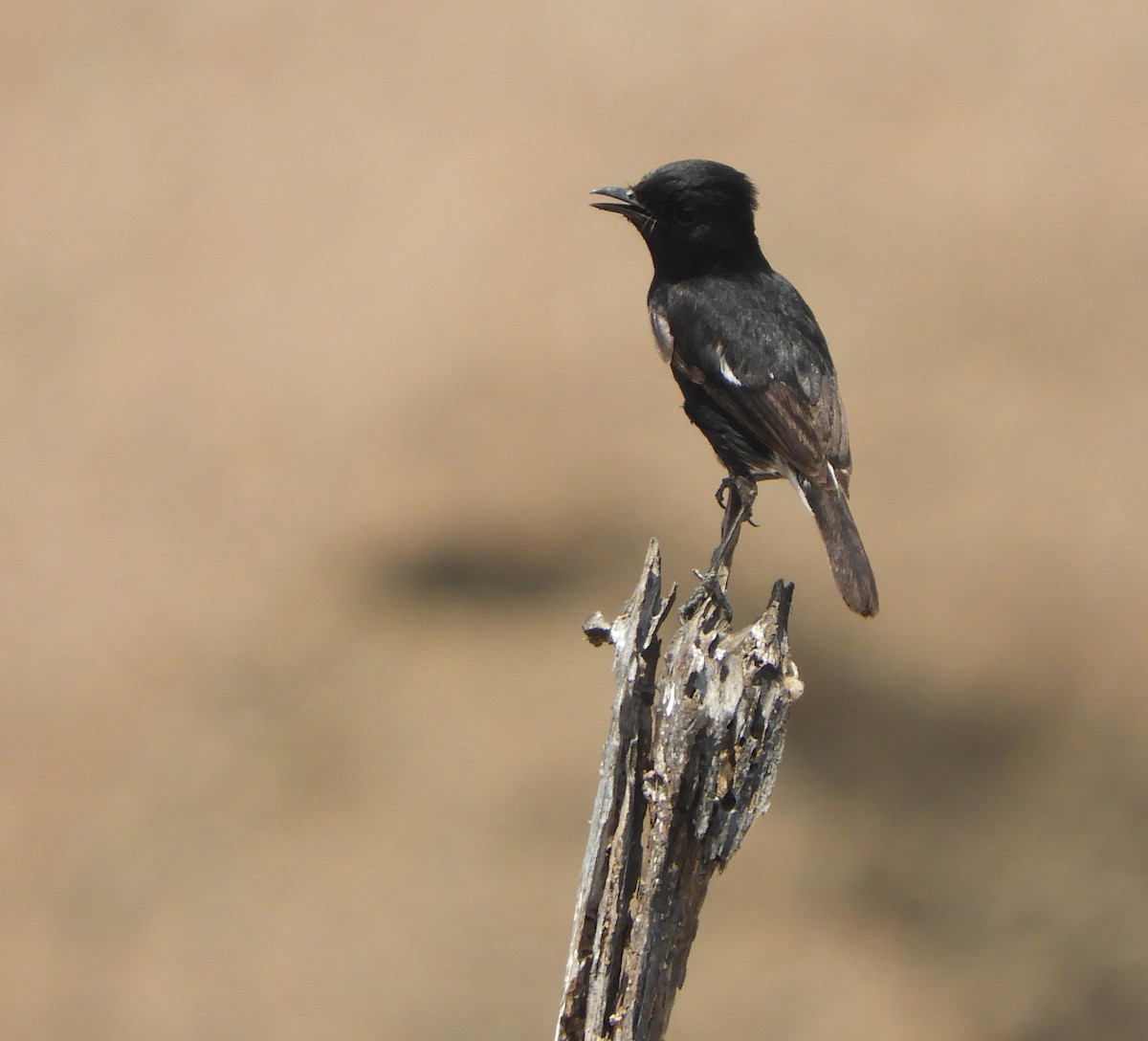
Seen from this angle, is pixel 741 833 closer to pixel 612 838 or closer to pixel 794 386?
pixel 612 838

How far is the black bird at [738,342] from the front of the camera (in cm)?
533

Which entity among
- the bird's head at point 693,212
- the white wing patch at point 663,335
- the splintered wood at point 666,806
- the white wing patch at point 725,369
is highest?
the bird's head at point 693,212

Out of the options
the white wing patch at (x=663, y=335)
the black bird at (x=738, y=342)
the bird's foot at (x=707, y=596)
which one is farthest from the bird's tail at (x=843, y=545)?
the white wing patch at (x=663, y=335)

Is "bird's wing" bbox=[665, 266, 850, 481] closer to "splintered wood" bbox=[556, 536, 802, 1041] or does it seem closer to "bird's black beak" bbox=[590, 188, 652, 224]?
"bird's black beak" bbox=[590, 188, 652, 224]

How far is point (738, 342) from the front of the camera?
18.4 ft

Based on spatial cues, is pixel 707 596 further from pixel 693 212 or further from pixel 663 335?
pixel 693 212

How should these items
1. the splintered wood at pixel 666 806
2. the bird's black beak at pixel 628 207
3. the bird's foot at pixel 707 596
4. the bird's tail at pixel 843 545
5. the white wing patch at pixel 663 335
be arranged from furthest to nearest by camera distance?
1. the bird's black beak at pixel 628 207
2. the white wing patch at pixel 663 335
3. the bird's tail at pixel 843 545
4. the bird's foot at pixel 707 596
5. the splintered wood at pixel 666 806

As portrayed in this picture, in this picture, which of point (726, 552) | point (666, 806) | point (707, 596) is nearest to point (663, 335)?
point (726, 552)

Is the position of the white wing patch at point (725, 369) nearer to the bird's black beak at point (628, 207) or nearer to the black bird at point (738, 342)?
the black bird at point (738, 342)

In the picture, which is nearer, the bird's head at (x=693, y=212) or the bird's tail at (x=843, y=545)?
the bird's tail at (x=843, y=545)

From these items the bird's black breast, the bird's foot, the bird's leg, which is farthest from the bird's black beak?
the bird's foot

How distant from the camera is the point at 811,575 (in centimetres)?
934

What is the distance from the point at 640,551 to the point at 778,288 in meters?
3.67

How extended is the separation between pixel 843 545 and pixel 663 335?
1.39m
